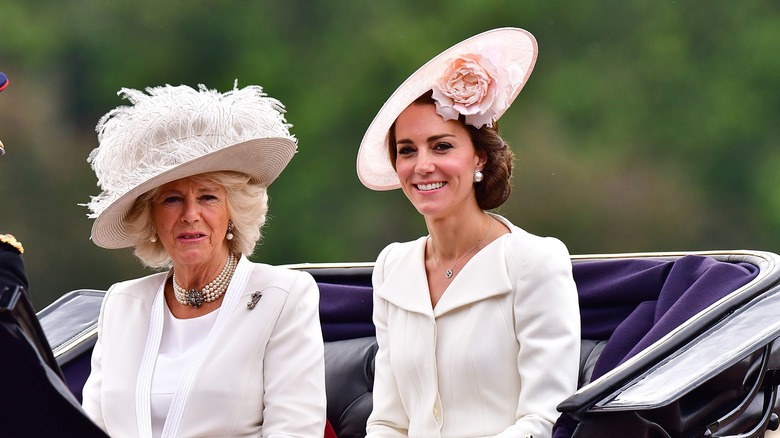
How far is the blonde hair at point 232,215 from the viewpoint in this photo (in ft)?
9.56

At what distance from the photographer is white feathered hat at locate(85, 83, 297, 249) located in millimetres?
2832

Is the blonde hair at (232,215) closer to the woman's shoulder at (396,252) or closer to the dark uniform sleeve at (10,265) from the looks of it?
the woman's shoulder at (396,252)

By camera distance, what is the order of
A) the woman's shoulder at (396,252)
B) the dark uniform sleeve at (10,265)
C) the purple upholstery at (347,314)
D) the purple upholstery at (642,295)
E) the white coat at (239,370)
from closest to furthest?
the dark uniform sleeve at (10,265) → the white coat at (239,370) → the purple upholstery at (642,295) → the woman's shoulder at (396,252) → the purple upholstery at (347,314)

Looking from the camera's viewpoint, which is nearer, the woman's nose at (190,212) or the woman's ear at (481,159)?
the woman's nose at (190,212)

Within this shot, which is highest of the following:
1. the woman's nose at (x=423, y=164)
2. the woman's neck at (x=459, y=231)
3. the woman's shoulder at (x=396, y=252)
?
the woman's nose at (x=423, y=164)

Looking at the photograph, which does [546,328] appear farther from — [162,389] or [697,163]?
[697,163]

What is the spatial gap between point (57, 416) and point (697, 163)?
7.39m

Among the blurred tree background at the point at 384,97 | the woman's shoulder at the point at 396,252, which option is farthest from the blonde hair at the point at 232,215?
the blurred tree background at the point at 384,97

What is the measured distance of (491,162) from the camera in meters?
2.98

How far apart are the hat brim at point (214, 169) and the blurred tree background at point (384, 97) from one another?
5483 mm

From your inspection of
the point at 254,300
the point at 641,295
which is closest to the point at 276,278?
the point at 254,300

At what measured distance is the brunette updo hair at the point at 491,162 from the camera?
2.98 meters

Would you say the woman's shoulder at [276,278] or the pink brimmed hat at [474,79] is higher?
the pink brimmed hat at [474,79]

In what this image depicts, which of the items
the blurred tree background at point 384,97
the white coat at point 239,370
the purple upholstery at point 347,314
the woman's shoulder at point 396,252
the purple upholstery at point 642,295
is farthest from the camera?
the blurred tree background at point 384,97
